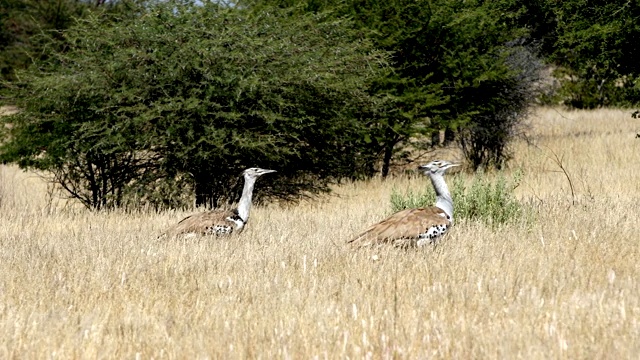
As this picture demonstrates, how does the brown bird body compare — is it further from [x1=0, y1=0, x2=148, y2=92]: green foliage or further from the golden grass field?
[x1=0, y1=0, x2=148, y2=92]: green foliage

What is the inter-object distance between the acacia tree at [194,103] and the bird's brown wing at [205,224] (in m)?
4.40

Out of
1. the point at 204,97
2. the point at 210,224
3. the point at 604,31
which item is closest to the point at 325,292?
the point at 210,224

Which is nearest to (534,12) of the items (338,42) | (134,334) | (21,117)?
(338,42)

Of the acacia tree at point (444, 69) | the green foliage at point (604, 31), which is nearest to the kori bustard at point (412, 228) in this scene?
the green foliage at point (604, 31)

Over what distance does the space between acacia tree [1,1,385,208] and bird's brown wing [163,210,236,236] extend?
4405mm

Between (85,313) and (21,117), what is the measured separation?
10.1 metres

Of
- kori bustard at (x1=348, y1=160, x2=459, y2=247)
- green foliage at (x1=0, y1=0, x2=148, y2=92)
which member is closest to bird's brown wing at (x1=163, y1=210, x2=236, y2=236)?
kori bustard at (x1=348, y1=160, x2=459, y2=247)

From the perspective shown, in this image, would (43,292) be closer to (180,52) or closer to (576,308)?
(576,308)

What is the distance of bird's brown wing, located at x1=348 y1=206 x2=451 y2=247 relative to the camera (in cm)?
738

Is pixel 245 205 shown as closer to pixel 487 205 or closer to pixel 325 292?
pixel 487 205

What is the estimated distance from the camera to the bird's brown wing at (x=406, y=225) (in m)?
7.38

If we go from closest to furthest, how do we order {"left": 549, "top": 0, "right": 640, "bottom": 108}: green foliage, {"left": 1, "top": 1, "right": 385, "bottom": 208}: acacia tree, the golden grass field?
the golden grass field → {"left": 1, "top": 1, "right": 385, "bottom": 208}: acacia tree → {"left": 549, "top": 0, "right": 640, "bottom": 108}: green foliage

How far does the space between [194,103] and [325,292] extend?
7700 millimetres

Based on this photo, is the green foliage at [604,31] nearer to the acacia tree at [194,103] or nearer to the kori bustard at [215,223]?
the acacia tree at [194,103]
